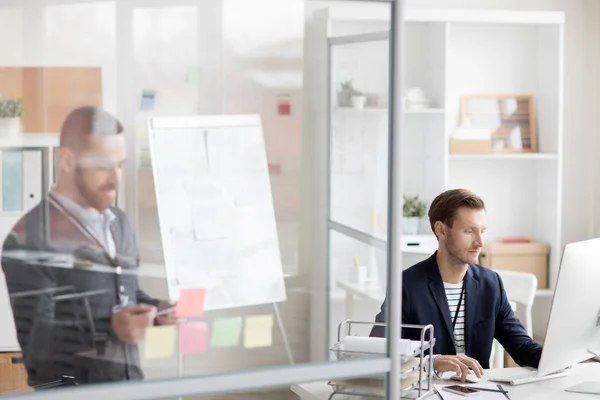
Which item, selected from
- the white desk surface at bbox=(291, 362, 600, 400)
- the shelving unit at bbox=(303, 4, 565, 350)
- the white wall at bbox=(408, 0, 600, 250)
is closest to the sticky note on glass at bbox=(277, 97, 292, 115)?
the white desk surface at bbox=(291, 362, 600, 400)

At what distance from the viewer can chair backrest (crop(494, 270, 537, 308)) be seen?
3.60 metres

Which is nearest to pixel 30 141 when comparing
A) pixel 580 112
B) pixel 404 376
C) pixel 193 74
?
pixel 193 74

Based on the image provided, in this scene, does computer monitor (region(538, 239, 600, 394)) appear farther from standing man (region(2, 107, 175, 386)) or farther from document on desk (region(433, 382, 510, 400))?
standing man (region(2, 107, 175, 386))

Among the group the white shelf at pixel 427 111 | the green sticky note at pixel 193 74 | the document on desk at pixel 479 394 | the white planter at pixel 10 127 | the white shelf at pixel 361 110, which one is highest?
the white shelf at pixel 427 111

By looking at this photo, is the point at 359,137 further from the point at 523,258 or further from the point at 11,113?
the point at 523,258

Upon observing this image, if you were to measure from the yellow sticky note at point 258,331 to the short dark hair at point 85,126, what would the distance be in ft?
1.37

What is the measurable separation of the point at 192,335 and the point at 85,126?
412 millimetres

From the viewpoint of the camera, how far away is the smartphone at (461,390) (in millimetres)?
2396

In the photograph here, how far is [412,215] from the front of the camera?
181 inches

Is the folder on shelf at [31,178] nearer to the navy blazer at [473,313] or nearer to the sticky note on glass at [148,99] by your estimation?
the sticky note on glass at [148,99]

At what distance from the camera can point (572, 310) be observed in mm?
2484

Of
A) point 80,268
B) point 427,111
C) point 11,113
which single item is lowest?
point 80,268

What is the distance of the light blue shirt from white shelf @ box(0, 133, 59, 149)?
100 mm

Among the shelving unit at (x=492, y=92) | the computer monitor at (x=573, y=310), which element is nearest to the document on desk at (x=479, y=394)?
the computer monitor at (x=573, y=310)
